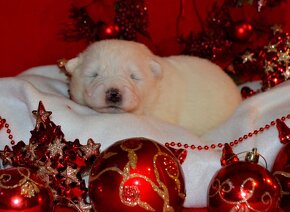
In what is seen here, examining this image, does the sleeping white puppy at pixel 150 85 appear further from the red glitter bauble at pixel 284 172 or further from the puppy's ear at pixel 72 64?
the red glitter bauble at pixel 284 172

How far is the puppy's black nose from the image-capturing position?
1836mm

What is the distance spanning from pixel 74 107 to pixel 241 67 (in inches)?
39.8

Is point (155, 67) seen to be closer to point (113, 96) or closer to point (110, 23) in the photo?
point (113, 96)

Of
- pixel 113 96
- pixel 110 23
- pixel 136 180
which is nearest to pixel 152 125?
pixel 113 96

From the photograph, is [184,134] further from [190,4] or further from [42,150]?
[190,4]

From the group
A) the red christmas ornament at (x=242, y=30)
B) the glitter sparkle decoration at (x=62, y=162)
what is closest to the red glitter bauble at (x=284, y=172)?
the glitter sparkle decoration at (x=62, y=162)

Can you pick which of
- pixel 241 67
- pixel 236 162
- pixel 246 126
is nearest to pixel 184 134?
pixel 246 126

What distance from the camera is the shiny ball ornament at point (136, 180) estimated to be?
1341 millimetres

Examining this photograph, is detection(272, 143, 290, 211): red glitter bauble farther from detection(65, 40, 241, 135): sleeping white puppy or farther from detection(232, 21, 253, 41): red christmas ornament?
detection(232, 21, 253, 41): red christmas ornament

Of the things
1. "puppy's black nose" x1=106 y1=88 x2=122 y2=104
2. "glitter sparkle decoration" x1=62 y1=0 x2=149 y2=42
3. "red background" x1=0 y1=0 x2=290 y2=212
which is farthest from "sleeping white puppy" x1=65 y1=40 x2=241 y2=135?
"red background" x1=0 y1=0 x2=290 y2=212

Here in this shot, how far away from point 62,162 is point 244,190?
52 centimetres

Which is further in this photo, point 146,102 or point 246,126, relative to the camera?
point 146,102

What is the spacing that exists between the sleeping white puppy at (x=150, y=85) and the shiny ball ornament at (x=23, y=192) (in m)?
0.53

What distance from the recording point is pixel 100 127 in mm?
1692
